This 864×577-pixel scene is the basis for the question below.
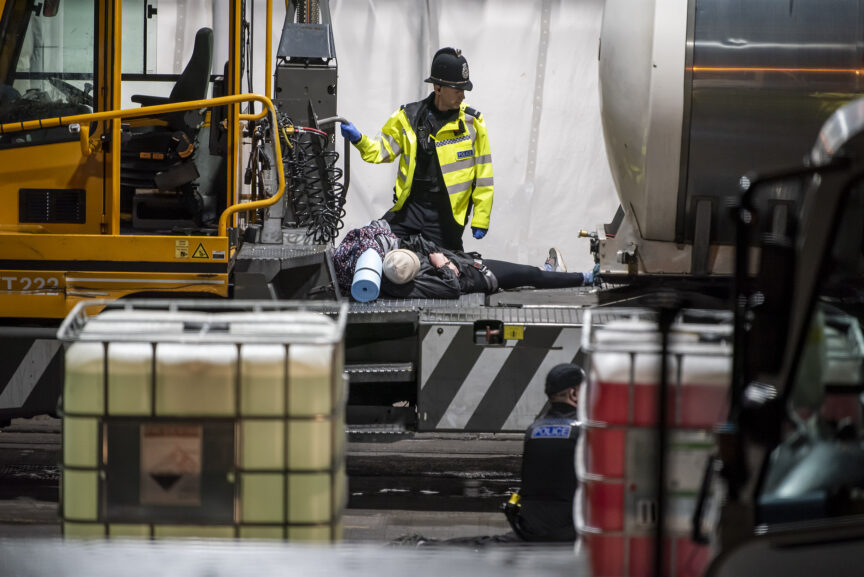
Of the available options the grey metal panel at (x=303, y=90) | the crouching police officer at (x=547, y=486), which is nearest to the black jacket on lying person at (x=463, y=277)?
the grey metal panel at (x=303, y=90)

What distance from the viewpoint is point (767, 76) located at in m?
5.50

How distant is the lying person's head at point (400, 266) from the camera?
6723 mm

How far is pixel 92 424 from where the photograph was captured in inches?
137

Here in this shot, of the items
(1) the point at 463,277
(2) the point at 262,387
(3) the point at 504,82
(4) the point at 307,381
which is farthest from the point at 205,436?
(3) the point at 504,82

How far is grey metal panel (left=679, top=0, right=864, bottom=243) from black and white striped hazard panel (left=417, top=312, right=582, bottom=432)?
4.59ft

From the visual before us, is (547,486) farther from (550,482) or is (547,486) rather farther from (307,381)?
(307,381)

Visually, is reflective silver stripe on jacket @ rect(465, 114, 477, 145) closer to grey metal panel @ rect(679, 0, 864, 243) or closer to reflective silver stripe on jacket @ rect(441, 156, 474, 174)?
reflective silver stripe on jacket @ rect(441, 156, 474, 174)

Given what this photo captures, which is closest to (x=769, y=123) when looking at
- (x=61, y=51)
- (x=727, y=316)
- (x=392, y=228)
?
(x=727, y=316)

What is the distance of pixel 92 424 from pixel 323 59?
4713 millimetres

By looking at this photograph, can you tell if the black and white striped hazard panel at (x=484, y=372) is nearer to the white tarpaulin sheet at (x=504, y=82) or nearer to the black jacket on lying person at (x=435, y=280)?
the black jacket on lying person at (x=435, y=280)

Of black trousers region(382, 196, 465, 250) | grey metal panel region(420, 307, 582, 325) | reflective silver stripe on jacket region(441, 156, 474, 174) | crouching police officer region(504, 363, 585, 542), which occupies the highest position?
reflective silver stripe on jacket region(441, 156, 474, 174)

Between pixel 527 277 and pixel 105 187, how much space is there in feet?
9.06

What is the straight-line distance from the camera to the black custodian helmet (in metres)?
7.30

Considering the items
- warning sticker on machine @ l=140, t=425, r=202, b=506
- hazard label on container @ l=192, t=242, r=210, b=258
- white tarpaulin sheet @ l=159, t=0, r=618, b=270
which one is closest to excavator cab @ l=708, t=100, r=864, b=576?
warning sticker on machine @ l=140, t=425, r=202, b=506
